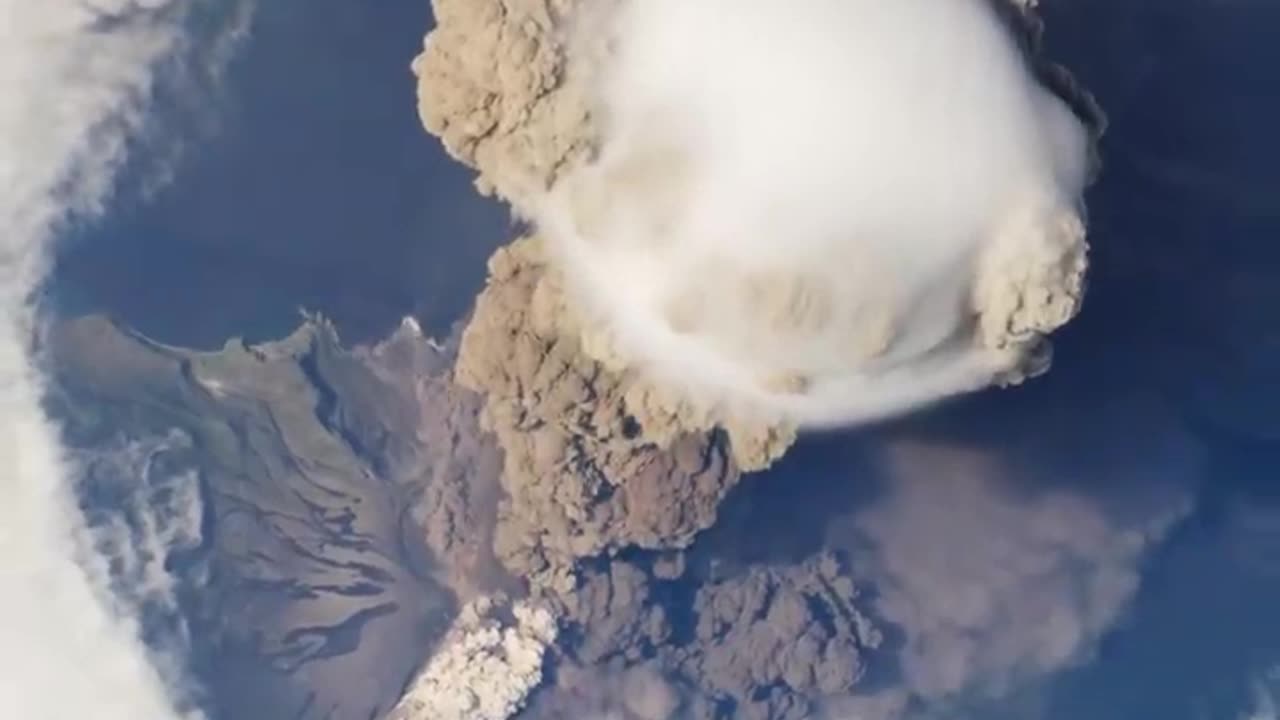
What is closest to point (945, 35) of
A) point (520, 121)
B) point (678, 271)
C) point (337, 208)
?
point (678, 271)

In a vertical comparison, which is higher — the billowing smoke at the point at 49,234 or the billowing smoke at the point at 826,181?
the billowing smoke at the point at 49,234

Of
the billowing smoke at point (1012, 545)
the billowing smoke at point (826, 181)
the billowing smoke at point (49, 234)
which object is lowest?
the billowing smoke at point (1012, 545)

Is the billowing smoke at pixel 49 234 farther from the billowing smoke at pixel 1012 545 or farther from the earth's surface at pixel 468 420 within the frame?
the billowing smoke at pixel 1012 545

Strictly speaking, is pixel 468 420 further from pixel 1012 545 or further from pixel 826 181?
pixel 826 181

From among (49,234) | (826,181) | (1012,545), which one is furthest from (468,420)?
(826,181)

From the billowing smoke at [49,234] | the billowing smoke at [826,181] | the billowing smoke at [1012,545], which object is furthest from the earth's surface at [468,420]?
the billowing smoke at [826,181]

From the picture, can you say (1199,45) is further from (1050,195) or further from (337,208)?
(337,208)
